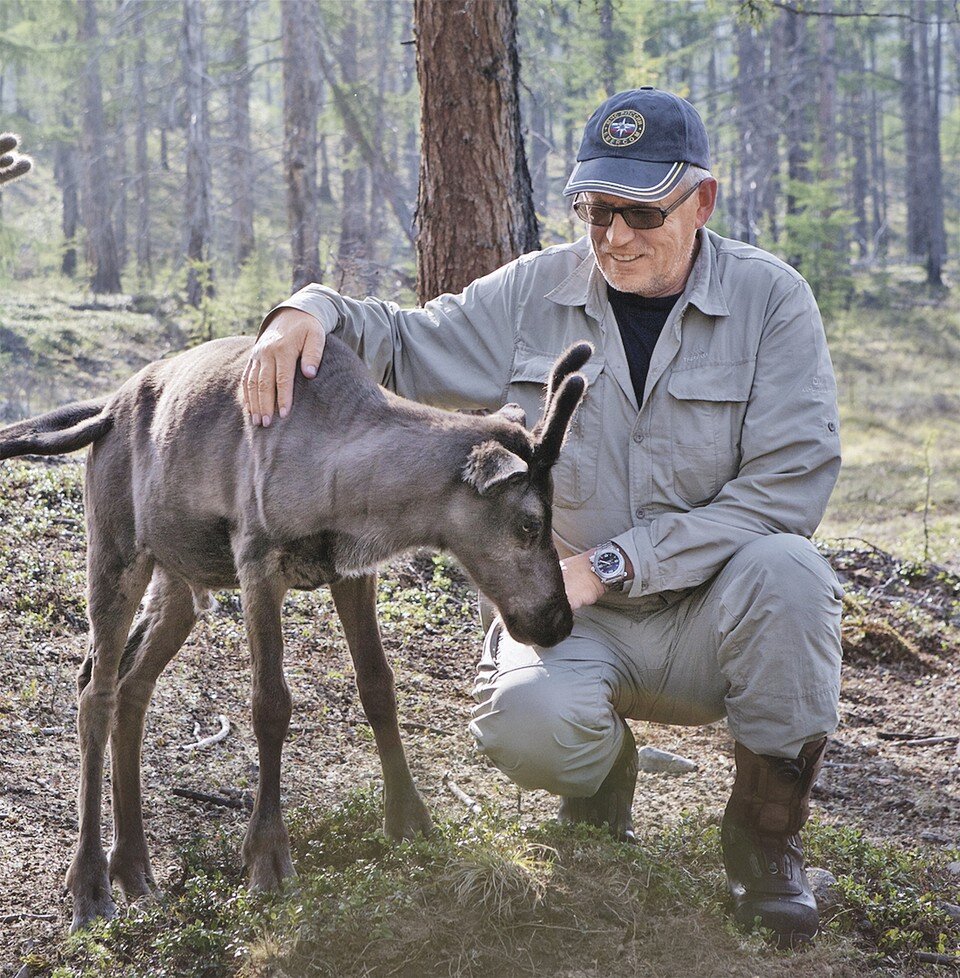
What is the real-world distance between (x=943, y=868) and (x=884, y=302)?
89.8ft

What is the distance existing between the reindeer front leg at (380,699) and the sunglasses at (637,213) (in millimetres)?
1492

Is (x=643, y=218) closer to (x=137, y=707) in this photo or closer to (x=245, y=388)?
(x=245, y=388)

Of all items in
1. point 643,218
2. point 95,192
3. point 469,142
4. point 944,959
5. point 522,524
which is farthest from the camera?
point 95,192

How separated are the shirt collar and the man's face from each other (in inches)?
2.5

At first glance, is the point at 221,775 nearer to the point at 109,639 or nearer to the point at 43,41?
the point at 109,639

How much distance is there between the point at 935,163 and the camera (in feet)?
113

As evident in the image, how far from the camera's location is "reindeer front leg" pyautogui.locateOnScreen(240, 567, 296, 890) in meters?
3.54

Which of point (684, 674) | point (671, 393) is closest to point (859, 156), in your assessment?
point (671, 393)

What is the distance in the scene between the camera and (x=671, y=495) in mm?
3889

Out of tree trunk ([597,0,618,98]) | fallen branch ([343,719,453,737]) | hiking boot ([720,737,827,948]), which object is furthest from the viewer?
tree trunk ([597,0,618,98])

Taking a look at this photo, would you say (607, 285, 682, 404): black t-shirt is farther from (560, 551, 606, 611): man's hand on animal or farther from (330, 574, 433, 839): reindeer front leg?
(330, 574, 433, 839): reindeer front leg

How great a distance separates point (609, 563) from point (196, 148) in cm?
1865

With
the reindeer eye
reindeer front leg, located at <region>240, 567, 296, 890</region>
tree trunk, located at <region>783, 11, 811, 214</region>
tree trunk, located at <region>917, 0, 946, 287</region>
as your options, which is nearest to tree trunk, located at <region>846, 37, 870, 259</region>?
tree trunk, located at <region>917, 0, 946, 287</region>

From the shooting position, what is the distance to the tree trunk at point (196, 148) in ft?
64.5
